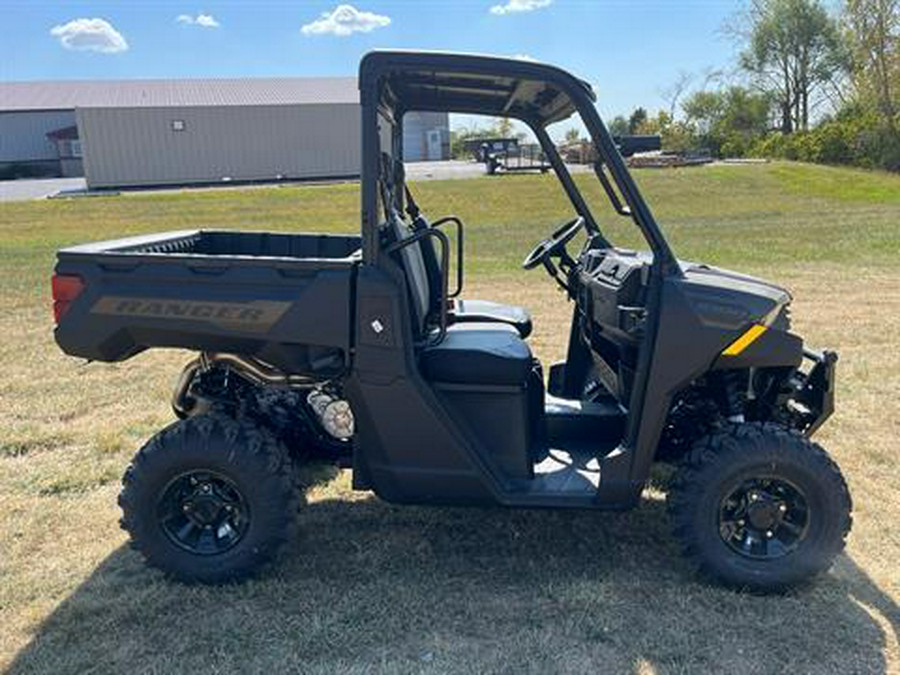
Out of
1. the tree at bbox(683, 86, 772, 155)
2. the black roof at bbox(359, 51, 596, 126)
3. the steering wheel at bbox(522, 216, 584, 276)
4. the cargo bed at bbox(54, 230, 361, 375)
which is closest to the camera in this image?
the black roof at bbox(359, 51, 596, 126)

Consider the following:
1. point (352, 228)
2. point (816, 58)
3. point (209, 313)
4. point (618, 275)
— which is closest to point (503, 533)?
point (618, 275)

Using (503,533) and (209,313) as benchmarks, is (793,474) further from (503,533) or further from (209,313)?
(209,313)

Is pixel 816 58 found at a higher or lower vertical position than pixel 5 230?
higher

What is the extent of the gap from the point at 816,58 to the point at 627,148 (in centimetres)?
4659

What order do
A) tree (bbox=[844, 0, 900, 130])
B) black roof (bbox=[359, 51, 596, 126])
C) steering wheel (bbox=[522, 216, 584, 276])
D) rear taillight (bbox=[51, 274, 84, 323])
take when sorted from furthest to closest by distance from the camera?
1. tree (bbox=[844, 0, 900, 130])
2. steering wheel (bbox=[522, 216, 584, 276])
3. rear taillight (bbox=[51, 274, 84, 323])
4. black roof (bbox=[359, 51, 596, 126])

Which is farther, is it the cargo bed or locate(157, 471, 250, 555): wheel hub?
locate(157, 471, 250, 555): wheel hub

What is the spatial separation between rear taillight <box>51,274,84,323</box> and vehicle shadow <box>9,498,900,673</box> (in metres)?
1.07

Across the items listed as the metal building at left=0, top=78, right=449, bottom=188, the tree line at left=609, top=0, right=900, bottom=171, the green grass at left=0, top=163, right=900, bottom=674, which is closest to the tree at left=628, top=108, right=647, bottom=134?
the tree line at left=609, top=0, right=900, bottom=171

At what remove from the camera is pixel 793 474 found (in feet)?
9.93

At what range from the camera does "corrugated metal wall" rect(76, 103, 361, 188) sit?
33909mm

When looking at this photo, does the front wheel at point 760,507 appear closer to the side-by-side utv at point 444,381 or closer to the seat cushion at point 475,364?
the side-by-side utv at point 444,381

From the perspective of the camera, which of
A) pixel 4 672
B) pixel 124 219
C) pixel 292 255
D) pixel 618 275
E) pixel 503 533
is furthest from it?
pixel 124 219

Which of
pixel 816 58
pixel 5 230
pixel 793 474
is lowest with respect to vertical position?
pixel 5 230

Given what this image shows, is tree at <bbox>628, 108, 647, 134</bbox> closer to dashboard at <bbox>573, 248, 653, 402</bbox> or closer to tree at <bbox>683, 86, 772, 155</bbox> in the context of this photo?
tree at <bbox>683, 86, 772, 155</bbox>
